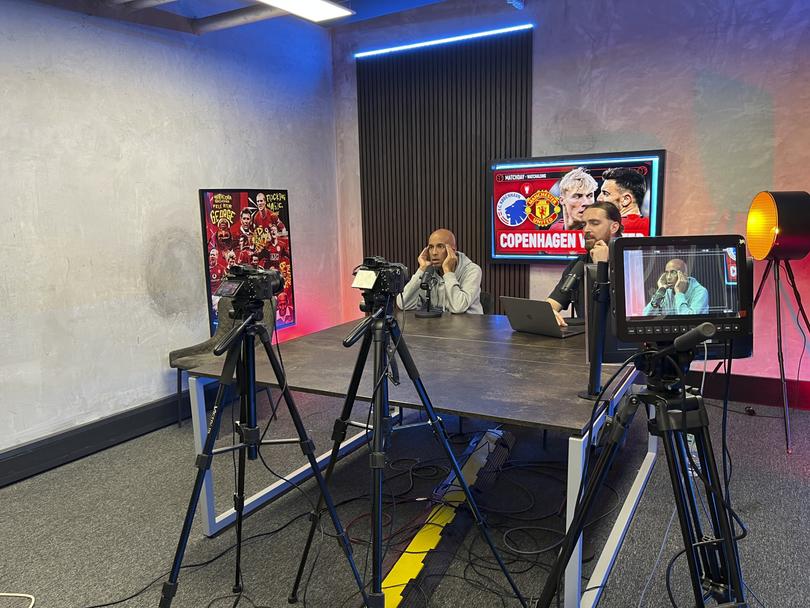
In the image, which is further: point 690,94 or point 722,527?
point 690,94

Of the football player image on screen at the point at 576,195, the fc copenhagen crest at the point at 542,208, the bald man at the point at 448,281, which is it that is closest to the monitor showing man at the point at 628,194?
the football player image on screen at the point at 576,195

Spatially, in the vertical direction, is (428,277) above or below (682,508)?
above

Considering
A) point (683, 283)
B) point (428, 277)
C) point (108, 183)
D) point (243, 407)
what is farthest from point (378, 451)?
point (108, 183)

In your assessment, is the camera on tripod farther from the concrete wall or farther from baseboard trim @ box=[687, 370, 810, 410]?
the concrete wall

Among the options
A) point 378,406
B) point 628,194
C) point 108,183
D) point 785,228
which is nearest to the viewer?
point 378,406

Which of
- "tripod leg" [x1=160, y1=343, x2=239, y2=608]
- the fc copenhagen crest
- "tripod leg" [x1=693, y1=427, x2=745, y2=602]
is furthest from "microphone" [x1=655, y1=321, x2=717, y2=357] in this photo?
the fc copenhagen crest

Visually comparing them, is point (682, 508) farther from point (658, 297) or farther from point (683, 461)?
point (658, 297)

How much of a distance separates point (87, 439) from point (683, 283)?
138 inches

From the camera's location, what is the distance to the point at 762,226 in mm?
3609

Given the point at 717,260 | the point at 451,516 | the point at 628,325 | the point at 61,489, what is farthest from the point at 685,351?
the point at 61,489

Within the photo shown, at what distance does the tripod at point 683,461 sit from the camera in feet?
4.50

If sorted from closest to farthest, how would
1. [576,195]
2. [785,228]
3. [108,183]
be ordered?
[785,228] < [108,183] < [576,195]

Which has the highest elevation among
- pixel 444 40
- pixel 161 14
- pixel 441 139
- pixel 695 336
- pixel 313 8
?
pixel 444 40

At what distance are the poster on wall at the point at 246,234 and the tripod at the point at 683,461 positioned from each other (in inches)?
123
